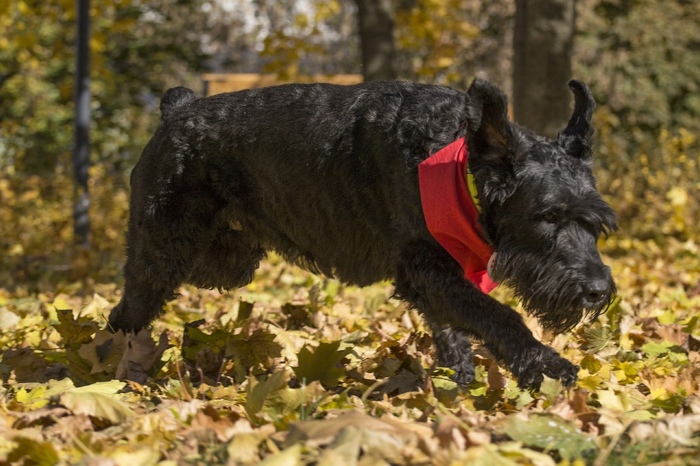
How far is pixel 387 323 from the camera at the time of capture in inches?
219

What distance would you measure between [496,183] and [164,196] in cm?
184

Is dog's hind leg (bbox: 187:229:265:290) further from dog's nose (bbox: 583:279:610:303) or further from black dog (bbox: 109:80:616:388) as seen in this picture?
dog's nose (bbox: 583:279:610:303)

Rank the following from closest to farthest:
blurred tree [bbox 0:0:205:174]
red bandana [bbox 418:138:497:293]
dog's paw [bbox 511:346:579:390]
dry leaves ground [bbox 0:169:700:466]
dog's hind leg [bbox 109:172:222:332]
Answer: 1. dry leaves ground [bbox 0:169:700:466]
2. dog's paw [bbox 511:346:579:390]
3. red bandana [bbox 418:138:497:293]
4. dog's hind leg [bbox 109:172:222:332]
5. blurred tree [bbox 0:0:205:174]

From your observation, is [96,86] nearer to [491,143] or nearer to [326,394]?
[491,143]

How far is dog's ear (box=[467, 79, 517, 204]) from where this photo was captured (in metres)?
3.72

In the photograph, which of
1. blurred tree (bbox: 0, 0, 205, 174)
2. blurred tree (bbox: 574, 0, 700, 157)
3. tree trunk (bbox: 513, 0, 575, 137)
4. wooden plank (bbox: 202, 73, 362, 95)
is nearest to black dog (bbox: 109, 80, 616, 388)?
tree trunk (bbox: 513, 0, 575, 137)

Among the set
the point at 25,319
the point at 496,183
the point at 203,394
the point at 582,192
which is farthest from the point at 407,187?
the point at 25,319

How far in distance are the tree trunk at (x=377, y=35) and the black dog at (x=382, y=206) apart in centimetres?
670

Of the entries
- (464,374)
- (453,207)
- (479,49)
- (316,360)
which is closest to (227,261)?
(316,360)

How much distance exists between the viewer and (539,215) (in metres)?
3.76

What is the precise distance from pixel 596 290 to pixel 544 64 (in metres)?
5.81

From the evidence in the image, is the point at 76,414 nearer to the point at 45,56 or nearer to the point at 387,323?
the point at 387,323

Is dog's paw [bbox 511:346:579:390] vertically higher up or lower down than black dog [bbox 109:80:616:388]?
lower down

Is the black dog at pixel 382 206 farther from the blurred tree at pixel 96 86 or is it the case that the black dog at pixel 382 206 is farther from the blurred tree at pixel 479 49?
the blurred tree at pixel 479 49
